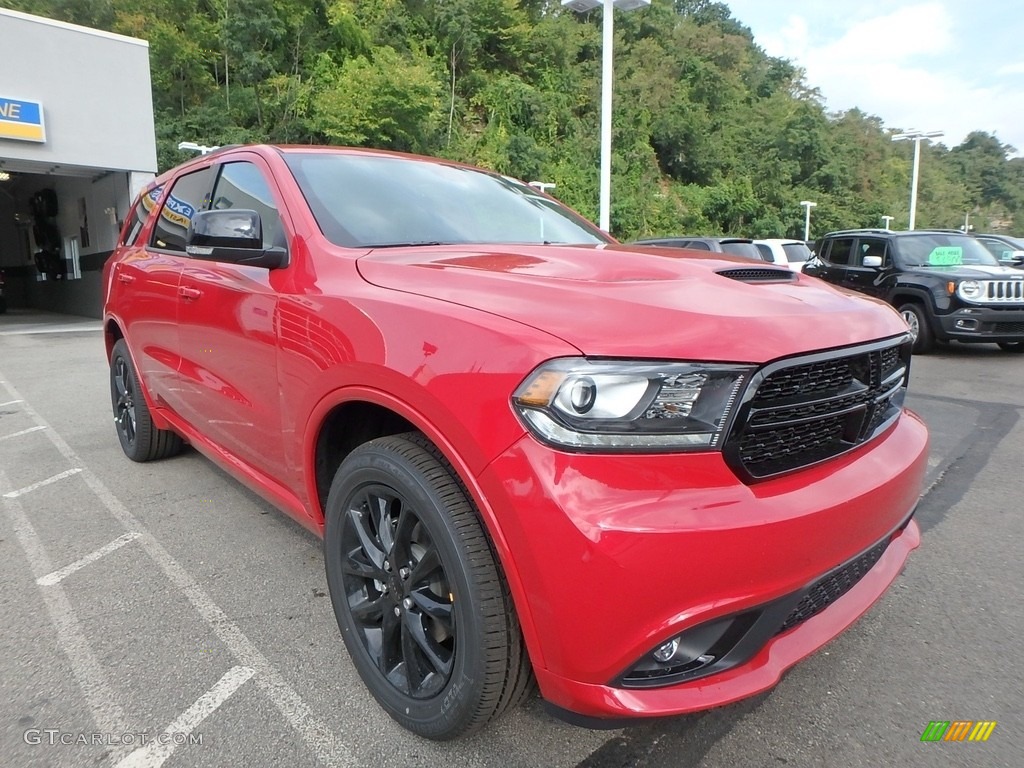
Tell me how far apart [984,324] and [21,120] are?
659 inches

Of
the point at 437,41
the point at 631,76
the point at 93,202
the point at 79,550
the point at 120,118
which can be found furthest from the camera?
the point at 631,76

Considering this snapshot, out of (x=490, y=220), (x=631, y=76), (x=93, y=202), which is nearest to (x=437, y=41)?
(x=631, y=76)

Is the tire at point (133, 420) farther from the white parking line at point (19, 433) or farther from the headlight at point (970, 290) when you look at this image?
the headlight at point (970, 290)

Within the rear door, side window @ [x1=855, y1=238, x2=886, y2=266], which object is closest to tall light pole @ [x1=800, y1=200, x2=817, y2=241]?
side window @ [x1=855, y1=238, x2=886, y2=266]

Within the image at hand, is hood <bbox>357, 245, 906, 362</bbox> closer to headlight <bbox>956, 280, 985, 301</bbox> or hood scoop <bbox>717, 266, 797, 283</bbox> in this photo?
hood scoop <bbox>717, 266, 797, 283</bbox>

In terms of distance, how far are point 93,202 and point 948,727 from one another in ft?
65.0

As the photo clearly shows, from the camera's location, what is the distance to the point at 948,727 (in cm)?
199

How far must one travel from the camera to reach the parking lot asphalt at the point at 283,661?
6.22 ft

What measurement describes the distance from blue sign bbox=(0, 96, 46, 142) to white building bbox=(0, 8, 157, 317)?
0.02 meters

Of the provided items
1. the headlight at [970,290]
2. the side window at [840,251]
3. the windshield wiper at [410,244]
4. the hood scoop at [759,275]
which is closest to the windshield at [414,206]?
the windshield wiper at [410,244]

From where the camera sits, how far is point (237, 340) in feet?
8.75

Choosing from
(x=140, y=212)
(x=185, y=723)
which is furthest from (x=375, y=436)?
(x=140, y=212)

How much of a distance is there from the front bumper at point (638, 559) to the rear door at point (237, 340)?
4.20 feet

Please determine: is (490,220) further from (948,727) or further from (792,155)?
(792,155)
